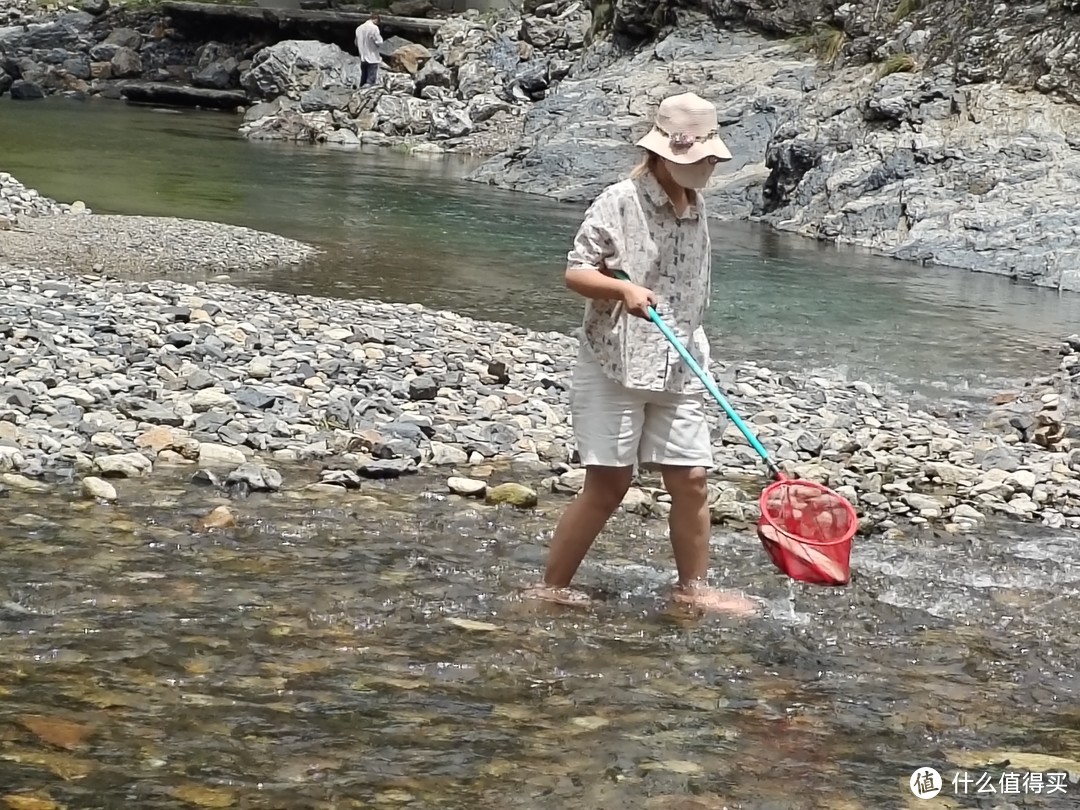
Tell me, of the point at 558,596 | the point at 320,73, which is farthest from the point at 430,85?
the point at 558,596

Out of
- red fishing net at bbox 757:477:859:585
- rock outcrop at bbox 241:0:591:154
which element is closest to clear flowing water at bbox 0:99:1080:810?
red fishing net at bbox 757:477:859:585

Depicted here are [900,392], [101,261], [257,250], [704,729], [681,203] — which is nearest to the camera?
[704,729]

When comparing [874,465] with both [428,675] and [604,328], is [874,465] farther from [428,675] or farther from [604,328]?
[428,675]

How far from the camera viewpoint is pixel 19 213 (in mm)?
16859

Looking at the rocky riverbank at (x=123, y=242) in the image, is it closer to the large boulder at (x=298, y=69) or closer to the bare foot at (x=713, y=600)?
the bare foot at (x=713, y=600)

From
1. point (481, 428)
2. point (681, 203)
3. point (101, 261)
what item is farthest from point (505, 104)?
point (681, 203)

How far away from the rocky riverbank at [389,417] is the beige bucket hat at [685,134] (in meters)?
2.45

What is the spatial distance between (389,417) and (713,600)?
3.21 meters

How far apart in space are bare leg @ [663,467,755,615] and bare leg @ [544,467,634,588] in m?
0.18

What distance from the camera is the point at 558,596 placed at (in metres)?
5.68

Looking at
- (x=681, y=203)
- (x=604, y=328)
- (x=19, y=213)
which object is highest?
(x=681, y=203)

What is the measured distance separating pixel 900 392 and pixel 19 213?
402 inches

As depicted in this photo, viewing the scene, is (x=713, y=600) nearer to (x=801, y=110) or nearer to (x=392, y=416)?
(x=392, y=416)

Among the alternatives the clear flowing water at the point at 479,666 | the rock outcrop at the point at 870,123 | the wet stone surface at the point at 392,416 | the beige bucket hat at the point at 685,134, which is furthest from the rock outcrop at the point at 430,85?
the beige bucket hat at the point at 685,134
